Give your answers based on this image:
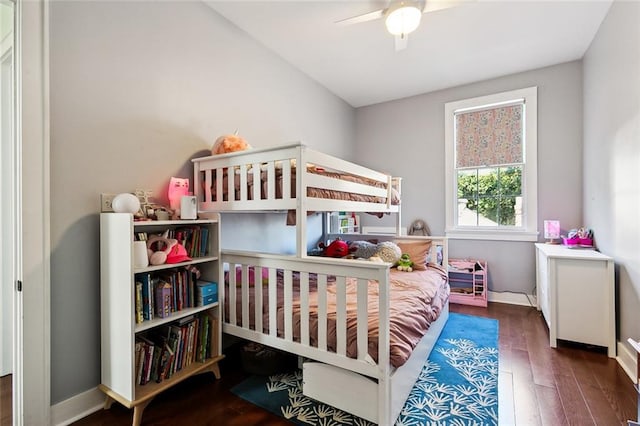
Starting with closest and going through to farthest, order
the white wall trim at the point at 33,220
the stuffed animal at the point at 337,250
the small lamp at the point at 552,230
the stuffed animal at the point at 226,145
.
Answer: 1. the white wall trim at the point at 33,220
2. the stuffed animal at the point at 226,145
3. the stuffed animal at the point at 337,250
4. the small lamp at the point at 552,230

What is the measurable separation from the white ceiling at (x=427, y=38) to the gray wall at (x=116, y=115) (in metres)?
0.42

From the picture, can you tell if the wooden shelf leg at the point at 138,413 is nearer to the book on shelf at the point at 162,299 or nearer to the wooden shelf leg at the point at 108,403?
the wooden shelf leg at the point at 108,403

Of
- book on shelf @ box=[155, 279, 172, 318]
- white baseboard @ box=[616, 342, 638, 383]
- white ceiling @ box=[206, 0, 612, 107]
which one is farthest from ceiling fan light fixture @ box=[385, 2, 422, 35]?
white baseboard @ box=[616, 342, 638, 383]

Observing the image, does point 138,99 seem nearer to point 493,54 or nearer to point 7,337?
point 7,337

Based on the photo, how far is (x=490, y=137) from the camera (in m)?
3.59

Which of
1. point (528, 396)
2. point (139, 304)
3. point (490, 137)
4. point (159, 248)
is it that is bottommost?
point (528, 396)

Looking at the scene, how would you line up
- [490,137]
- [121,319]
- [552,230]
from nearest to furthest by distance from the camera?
[121,319], [552,230], [490,137]

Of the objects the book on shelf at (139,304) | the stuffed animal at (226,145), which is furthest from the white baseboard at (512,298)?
the book on shelf at (139,304)

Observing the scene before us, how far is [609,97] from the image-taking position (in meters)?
2.37

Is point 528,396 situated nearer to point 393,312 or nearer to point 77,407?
point 393,312

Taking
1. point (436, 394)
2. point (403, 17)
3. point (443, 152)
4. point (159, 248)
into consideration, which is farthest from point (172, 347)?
point (443, 152)

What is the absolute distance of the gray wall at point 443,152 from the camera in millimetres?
3191

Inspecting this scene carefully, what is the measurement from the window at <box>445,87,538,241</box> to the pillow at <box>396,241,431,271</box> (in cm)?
98

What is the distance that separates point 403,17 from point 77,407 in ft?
9.78
